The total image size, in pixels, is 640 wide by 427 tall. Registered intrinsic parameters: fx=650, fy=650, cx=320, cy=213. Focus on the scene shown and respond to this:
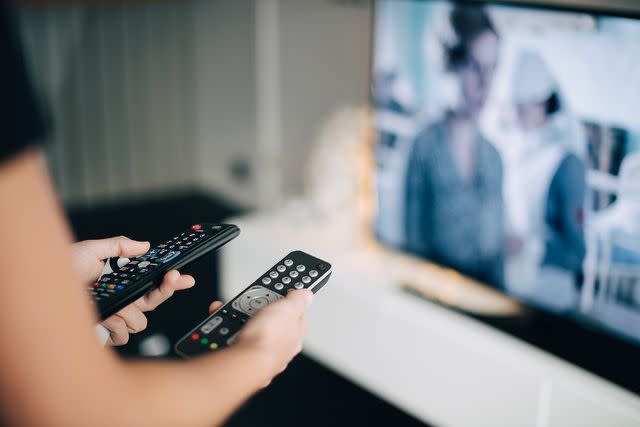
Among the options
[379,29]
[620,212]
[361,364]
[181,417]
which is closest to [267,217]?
[361,364]

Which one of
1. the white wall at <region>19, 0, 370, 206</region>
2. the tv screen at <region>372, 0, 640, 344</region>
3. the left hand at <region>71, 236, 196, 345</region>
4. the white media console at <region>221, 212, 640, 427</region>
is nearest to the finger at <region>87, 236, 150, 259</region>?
the left hand at <region>71, 236, 196, 345</region>

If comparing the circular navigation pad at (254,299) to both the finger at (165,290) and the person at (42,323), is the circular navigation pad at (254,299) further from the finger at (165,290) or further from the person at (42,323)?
the person at (42,323)

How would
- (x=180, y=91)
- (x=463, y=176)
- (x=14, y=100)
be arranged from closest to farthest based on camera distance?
(x=14, y=100) < (x=463, y=176) < (x=180, y=91)

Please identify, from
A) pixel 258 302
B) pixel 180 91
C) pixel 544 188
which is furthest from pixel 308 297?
pixel 180 91

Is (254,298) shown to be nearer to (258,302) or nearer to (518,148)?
(258,302)

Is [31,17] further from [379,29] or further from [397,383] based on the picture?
[397,383]

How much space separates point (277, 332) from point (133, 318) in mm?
181

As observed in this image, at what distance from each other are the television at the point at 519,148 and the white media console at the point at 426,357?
117 mm

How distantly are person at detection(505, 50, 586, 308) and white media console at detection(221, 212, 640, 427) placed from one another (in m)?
0.15

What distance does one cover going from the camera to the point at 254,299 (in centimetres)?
61

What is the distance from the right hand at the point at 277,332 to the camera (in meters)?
0.50

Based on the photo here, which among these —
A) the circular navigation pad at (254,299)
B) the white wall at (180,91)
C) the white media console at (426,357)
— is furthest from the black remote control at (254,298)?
the white wall at (180,91)

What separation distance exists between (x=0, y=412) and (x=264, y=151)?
6.83 feet

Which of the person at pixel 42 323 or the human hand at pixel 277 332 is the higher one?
the person at pixel 42 323
